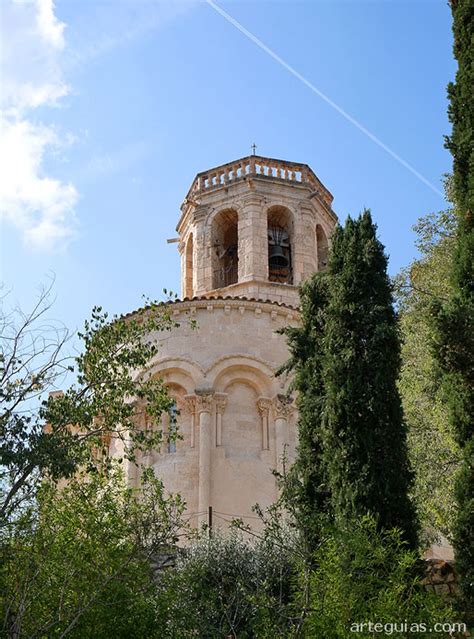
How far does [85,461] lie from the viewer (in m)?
12.4

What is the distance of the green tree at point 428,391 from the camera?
16.1 meters

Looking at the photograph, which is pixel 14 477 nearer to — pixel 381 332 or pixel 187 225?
pixel 381 332

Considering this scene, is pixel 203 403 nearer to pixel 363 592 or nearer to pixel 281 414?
pixel 281 414

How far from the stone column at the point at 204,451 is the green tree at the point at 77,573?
301 inches

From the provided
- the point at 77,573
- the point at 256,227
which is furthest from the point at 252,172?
the point at 77,573

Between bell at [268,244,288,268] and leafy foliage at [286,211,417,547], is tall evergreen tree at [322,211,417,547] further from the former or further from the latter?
bell at [268,244,288,268]

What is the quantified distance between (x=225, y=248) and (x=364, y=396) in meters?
16.9

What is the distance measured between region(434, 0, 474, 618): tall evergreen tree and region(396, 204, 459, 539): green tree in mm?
388

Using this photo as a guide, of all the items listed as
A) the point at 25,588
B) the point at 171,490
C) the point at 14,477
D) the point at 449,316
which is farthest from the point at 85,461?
the point at 171,490

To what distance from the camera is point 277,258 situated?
95.7 feet

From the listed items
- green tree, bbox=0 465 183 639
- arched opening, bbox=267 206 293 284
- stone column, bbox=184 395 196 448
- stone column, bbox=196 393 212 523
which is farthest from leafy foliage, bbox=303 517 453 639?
arched opening, bbox=267 206 293 284

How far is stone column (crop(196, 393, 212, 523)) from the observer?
2111cm

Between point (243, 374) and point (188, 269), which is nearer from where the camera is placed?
point (243, 374)

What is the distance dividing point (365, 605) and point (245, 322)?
13545 millimetres
